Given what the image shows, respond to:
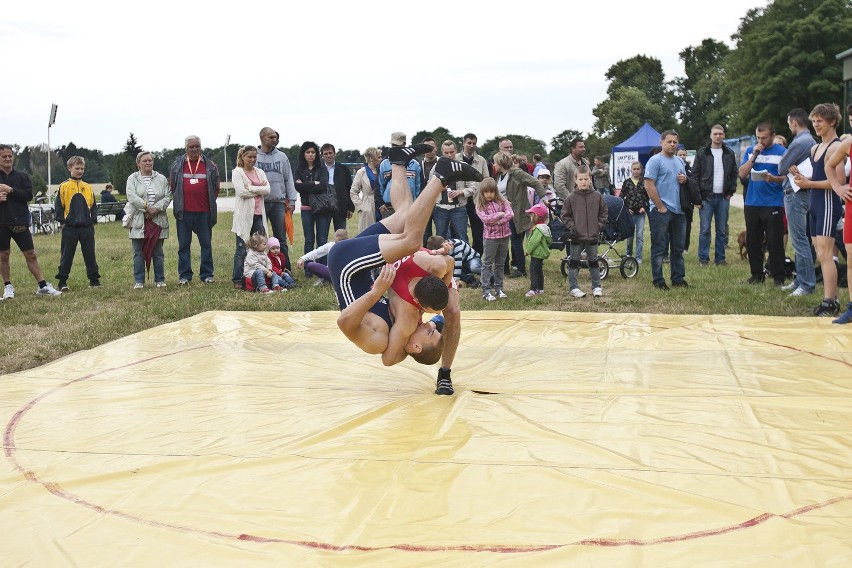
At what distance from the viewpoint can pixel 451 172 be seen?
5102mm

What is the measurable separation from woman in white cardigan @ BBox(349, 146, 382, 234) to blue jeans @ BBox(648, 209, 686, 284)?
3.41 m

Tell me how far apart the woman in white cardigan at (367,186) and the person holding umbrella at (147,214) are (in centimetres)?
226

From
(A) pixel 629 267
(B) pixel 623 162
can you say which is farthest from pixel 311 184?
(B) pixel 623 162

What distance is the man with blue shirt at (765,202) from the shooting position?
8961 mm

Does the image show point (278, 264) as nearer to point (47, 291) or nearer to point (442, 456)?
point (47, 291)

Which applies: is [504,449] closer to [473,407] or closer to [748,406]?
[473,407]

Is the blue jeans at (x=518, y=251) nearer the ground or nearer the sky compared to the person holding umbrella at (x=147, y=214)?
nearer the ground

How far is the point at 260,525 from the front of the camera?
313 centimetres

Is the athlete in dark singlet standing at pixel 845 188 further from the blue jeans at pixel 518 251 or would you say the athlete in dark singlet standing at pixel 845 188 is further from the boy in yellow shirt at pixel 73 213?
the boy in yellow shirt at pixel 73 213

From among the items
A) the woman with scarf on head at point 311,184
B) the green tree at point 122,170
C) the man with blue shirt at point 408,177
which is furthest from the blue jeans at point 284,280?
the green tree at point 122,170

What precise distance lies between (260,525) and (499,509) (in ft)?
2.98

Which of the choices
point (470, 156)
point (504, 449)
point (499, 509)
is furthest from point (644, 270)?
point (499, 509)

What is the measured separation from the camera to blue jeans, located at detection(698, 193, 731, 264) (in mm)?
10969

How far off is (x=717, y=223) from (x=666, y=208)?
2.71 m
